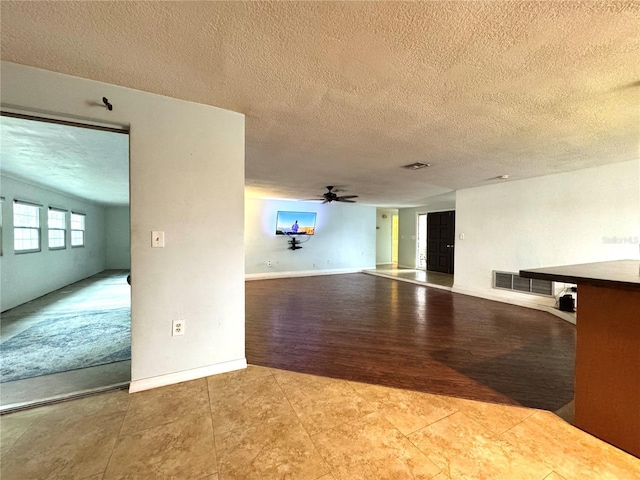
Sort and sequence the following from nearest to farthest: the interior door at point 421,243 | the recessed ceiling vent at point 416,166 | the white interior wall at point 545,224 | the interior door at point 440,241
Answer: the white interior wall at point 545,224
the recessed ceiling vent at point 416,166
the interior door at point 440,241
the interior door at point 421,243

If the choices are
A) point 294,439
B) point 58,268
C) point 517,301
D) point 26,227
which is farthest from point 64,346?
point 517,301

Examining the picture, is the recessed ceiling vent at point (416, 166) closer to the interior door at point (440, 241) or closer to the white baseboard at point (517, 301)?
the white baseboard at point (517, 301)

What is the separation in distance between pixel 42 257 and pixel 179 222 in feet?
17.6

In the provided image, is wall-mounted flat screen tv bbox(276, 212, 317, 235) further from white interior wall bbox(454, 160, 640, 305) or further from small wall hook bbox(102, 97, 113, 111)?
small wall hook bbox(102, 97, 113, 111)

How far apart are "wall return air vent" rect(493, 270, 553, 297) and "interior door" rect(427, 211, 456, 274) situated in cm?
293

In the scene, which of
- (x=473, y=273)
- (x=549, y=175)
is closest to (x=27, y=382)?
(x=473, y=273)

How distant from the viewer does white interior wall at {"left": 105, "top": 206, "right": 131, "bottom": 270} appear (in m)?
8.48

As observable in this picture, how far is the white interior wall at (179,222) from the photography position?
1915 mm

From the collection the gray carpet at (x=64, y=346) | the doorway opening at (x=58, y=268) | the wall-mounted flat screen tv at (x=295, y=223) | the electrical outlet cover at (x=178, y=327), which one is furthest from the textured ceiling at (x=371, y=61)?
the wall-mounted flat screen tv at (x=295, y=223)

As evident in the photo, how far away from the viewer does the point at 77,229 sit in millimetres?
6742

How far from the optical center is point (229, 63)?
160 cm

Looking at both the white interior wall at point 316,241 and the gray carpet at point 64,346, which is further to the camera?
the white interior wall at point 316,241

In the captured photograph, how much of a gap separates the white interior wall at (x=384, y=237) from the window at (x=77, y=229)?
926cm

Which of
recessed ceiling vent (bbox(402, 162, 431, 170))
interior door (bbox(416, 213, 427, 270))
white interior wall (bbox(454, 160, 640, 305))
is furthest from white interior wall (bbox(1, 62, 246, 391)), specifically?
interior door (bbox(416, 213, 427, 270))
